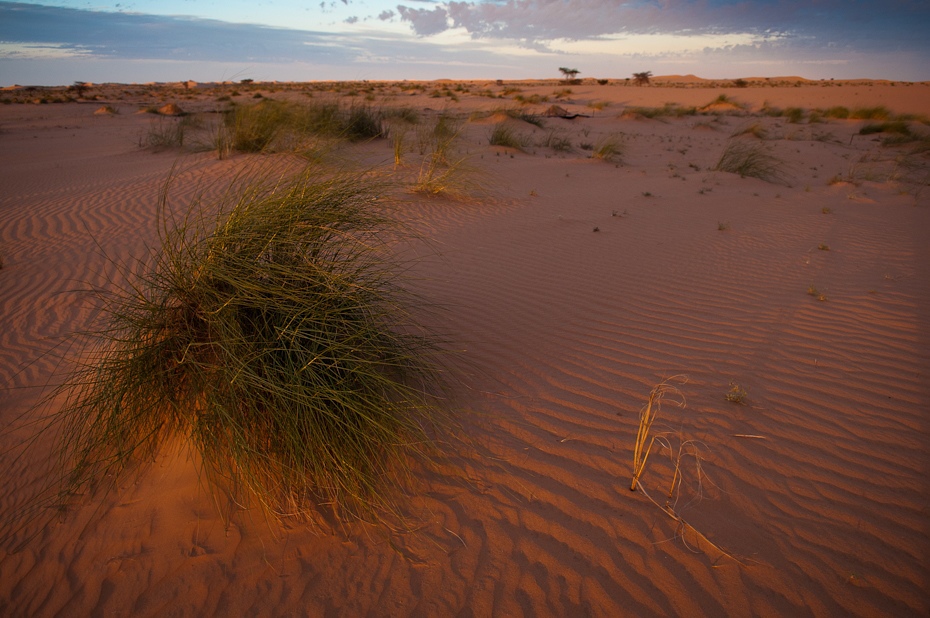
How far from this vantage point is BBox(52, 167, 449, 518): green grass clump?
8.02 feet

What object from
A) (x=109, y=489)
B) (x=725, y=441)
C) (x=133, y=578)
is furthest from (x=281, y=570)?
(x=725, y=441)

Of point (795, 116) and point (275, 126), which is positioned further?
point (795, 116)

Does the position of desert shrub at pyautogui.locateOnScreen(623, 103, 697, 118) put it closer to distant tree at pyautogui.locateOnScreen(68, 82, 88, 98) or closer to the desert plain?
the desert plain

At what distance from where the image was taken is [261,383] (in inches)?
95.4

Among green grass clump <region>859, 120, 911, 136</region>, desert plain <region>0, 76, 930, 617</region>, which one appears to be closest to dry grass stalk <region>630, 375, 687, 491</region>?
desert plain <region>0, 76, 930, 617</region>

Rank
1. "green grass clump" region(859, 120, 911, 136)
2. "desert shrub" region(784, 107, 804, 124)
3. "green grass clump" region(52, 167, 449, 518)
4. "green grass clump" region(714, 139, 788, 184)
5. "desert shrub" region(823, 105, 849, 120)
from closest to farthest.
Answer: "green grass clump" region(52, 167, 449, 518), "green grass clump" region(714, 139, 788, 184), "green grass clump" region(859, 120, 911, 136), "desert shrub" region(784, 107, 804, 124), "desert shrub" region(823, 105, 849, 120)

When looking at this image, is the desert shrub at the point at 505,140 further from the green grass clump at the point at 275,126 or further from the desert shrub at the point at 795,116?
the desert shrub at the point at 795,116

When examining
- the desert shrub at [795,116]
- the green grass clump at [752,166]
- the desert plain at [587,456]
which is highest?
the desert shrub at [795,116]

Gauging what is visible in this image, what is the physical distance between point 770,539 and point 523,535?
119 centimetres

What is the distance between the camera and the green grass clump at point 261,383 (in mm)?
2445

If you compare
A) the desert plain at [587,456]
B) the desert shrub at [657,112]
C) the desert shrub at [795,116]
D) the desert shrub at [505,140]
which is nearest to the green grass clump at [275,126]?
the desert plain at [587,456]

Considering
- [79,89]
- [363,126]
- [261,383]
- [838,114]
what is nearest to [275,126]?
[363,126]

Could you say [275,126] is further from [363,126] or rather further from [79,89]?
[79,89]

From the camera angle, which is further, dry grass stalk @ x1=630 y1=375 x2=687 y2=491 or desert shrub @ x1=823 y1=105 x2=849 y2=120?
desert shrub @ x1=823 y1=105 x2=849 y2=120
